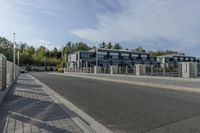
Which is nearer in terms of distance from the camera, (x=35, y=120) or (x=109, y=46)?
(x=35, y=120)

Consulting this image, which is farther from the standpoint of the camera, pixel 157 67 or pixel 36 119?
pixel 157 67

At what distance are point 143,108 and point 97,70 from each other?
32.2m

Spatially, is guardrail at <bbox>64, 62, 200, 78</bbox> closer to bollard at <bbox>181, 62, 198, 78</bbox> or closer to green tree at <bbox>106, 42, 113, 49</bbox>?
bollard at <bbox>181, 62, 198, 78</bbox>

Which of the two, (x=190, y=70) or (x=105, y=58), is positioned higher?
(x=105, y=58)

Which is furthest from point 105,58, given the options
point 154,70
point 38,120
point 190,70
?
point 38,120

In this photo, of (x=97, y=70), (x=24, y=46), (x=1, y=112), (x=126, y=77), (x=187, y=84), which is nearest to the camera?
(x=1, y=112)

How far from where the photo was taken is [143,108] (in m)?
9.98

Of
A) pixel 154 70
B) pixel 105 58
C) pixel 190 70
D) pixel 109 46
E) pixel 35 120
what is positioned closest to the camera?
pixel 35 120

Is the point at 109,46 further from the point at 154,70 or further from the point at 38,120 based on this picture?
the point at 38,120

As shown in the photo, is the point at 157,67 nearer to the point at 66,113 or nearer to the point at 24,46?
the point at 66,113

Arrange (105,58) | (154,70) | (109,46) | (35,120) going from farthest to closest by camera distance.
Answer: (109,46)
(105,58)
(154,70)
(35,120)

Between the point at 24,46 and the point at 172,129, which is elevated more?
the point at 24,46

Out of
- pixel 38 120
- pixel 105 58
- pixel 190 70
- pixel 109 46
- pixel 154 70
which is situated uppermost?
pixel 109 46

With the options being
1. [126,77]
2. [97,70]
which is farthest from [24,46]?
[126,77]
